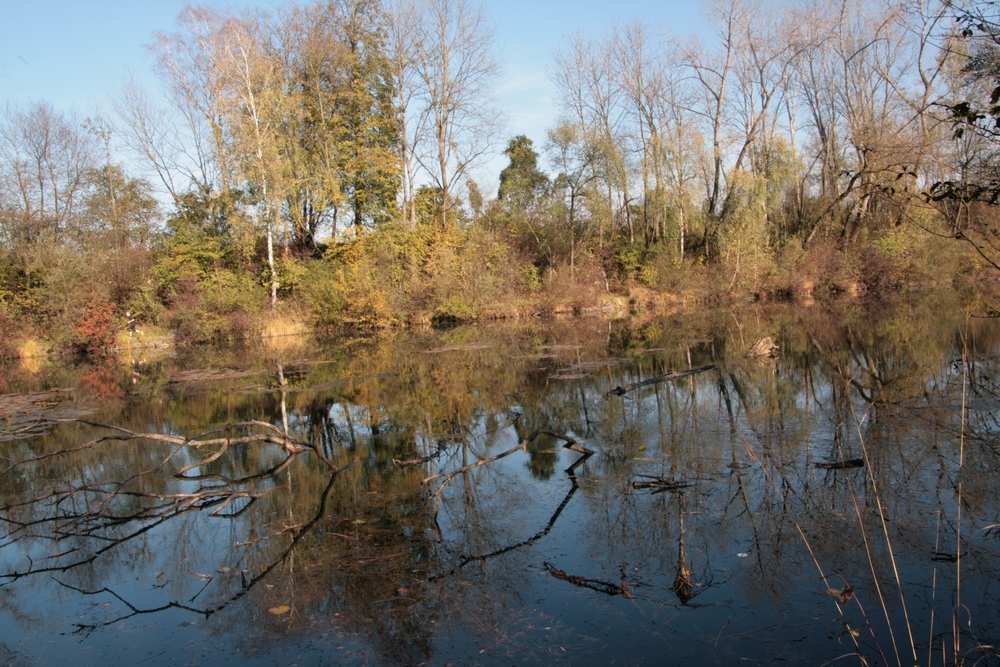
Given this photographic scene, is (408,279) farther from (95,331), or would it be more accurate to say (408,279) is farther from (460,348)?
(95,331)

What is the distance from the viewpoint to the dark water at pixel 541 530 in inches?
162

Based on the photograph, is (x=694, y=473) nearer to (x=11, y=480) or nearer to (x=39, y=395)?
(x=11, y=480)

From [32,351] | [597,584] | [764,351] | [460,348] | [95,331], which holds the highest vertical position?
[95,331]

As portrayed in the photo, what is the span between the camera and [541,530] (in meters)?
5.72

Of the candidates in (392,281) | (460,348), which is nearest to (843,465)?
(460,348)

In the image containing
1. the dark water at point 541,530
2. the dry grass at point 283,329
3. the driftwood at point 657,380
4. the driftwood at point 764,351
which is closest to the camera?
the dark water at point 541,530

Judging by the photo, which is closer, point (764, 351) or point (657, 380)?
point (657, 380)

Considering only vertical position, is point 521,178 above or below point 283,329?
above

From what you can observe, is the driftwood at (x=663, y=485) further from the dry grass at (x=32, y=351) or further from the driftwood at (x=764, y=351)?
the dry grass at (x=32, y=351)

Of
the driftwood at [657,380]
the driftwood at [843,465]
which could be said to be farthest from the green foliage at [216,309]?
the driftwood at [843,465]

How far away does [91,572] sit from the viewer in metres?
5.61

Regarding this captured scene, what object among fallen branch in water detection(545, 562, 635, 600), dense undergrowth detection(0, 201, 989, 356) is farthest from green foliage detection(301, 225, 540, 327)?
fallen branch in water detection(545, 562, 635, 600)

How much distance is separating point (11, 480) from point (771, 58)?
122ft

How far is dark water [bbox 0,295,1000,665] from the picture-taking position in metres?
4.11
